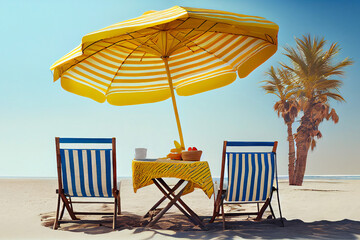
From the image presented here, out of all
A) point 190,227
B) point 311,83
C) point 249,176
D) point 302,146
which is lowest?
point 190,227

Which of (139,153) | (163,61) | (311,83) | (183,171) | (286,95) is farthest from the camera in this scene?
(286,95)

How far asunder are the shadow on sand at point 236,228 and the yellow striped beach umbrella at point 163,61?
128 centimetres

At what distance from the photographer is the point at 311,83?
490 inches

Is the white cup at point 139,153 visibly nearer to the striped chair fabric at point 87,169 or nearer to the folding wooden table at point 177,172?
the folding wooden table at point 177,172

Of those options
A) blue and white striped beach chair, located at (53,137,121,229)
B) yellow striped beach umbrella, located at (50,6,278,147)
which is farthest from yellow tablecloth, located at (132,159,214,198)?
yellow striped beach umbrella, located at (50,6,278,147)

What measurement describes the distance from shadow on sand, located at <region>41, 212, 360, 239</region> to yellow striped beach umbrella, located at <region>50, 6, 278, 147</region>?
1.28 m

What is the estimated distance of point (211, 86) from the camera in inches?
225

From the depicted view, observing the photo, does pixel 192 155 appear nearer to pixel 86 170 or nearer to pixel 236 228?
pixel 236 228

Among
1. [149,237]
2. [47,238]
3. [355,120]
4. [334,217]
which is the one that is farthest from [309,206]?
[355,120]

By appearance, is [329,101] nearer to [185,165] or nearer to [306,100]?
[306,100]

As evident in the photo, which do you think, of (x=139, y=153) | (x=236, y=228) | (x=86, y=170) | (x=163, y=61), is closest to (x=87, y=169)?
(x=86, y=170)

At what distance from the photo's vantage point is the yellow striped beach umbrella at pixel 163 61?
457cm

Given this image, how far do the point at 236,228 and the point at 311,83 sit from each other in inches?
386

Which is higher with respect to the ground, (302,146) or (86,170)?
(302,146)
